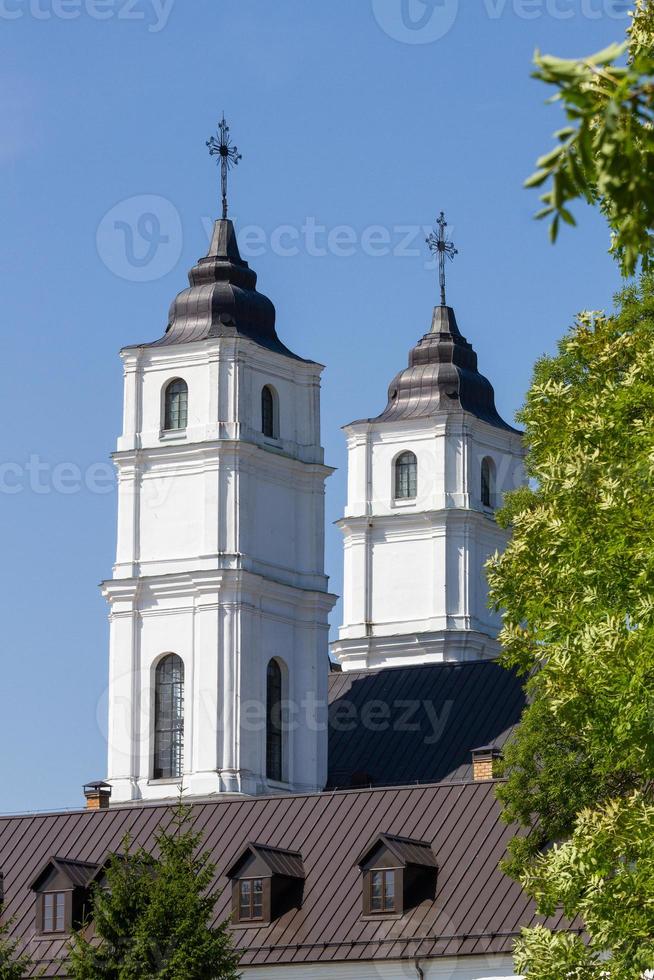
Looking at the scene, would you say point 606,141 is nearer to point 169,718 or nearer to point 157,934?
point 157,934

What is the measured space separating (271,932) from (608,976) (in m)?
21.1

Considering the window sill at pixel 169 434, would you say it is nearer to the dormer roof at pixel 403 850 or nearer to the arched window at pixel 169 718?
the arched window at pixel 169 718

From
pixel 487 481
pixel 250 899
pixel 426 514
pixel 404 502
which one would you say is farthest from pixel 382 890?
pixel 404 502

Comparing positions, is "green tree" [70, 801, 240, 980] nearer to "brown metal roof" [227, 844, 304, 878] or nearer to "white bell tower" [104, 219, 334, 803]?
"brown metal roof" [227, 844, 304, 878]

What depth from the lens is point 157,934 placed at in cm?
3297

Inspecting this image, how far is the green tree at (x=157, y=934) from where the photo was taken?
32750 millimetres

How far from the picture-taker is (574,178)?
29.3 ft

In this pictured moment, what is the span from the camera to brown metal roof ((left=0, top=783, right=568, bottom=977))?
40.8 metres

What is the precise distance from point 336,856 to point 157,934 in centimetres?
1182

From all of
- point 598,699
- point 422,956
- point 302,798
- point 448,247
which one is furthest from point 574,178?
point 448,247

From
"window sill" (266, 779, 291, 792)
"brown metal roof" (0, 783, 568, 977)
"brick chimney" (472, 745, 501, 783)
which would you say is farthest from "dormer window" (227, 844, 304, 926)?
"window sill" (266, 779, 291, 792)

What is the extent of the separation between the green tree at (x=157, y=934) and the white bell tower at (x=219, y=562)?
31592 mm

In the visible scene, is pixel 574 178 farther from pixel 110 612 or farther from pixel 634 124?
pixel 110 612

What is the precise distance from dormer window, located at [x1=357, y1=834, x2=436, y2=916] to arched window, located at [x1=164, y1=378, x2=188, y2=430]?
28.4m
